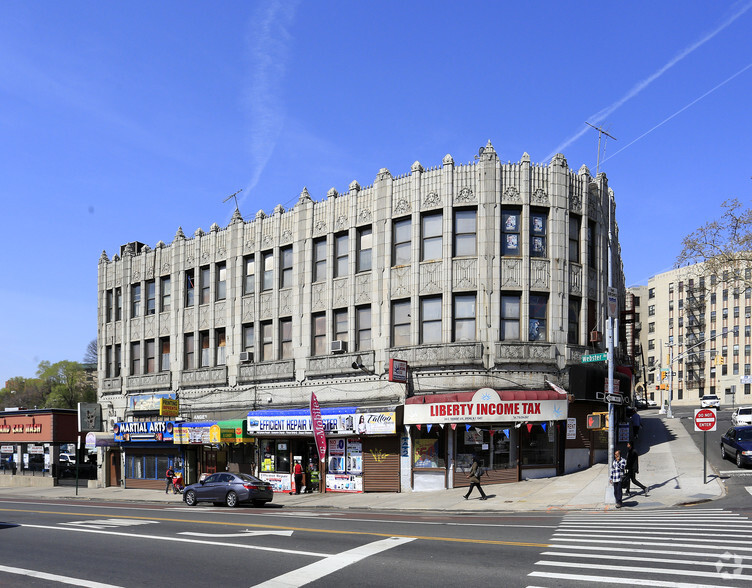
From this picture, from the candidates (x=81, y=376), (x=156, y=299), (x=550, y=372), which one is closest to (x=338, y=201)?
(x=550, y=372)

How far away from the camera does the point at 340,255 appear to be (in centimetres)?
3834

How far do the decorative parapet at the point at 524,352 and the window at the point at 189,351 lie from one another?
846 inches

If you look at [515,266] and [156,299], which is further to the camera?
[156,299]

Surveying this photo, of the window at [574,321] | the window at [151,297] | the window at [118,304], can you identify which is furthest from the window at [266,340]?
the window at [574,321]

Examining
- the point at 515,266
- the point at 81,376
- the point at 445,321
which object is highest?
the point at 515,266

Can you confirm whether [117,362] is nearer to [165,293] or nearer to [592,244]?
[165,293]

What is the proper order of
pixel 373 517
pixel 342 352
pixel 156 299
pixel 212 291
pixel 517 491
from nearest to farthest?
pixel 373 517, pixel 517 491, pixel 342 352, pixel 212 291, pixel 156 299

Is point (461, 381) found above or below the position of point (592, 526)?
above

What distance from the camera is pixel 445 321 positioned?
33656mm

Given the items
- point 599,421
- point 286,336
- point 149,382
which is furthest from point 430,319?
point 149,382

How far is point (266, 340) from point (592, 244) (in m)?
18.6

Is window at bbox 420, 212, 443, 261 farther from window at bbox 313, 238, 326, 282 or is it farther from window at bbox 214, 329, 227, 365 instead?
window at bbox 214, 329, 227, 365

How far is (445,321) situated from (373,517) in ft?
37.3

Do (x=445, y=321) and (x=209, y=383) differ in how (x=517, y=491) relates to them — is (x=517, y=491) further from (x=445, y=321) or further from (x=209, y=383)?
(x=209, y=383)
